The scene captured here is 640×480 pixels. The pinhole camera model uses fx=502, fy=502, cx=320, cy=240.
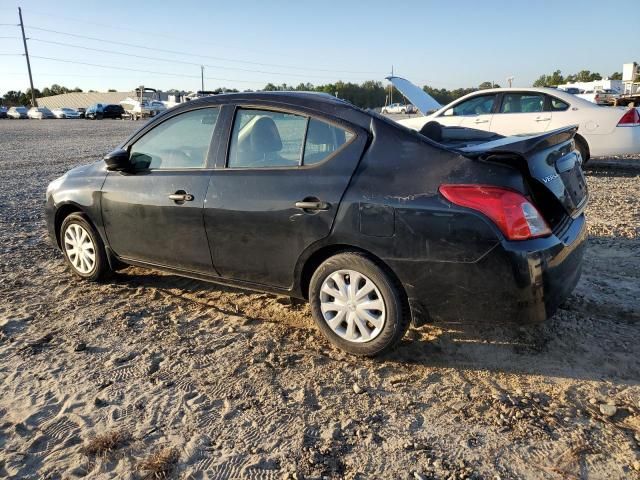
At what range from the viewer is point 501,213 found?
8.81 ft

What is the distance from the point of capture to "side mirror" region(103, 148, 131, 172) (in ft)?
13.4

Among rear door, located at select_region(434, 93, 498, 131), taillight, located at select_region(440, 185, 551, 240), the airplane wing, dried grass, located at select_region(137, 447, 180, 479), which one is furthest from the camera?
the airplane wing

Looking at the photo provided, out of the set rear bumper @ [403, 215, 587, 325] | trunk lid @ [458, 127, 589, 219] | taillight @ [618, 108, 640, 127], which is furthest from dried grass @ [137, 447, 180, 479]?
taillight @ [618, 108, 640, 127]

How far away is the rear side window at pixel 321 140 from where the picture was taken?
316 centimetres

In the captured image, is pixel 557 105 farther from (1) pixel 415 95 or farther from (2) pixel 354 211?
(2) pixel 354 211

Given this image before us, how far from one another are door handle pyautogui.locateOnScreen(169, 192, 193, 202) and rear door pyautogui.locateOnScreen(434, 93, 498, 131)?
6796mm

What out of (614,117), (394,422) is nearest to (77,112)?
(614,117)

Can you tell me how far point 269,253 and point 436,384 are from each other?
135 cm

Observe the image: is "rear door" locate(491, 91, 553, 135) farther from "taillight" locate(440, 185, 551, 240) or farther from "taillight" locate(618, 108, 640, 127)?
"taillight" locate(440, 185, 551, 240)

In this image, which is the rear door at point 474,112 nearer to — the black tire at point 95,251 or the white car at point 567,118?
the white car at point 567,118

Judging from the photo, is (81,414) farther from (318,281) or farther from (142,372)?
(318,281)

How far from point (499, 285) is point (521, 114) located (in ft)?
24.4

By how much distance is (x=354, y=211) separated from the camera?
2986 mm

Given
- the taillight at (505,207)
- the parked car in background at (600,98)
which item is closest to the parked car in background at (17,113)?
the parked car in background at (600,98)
